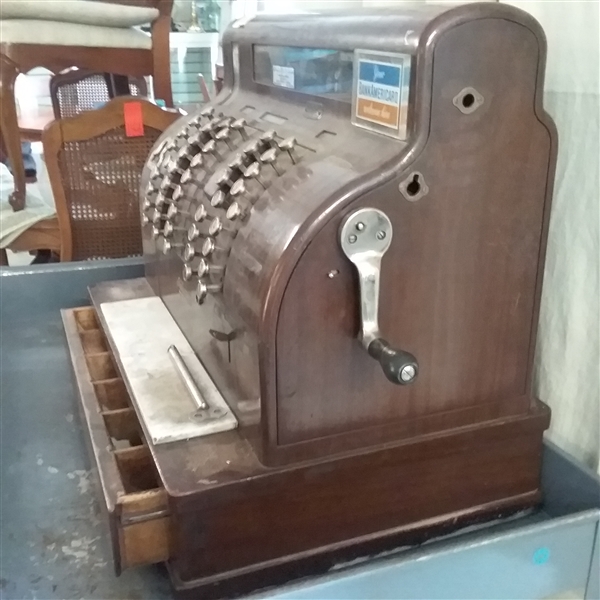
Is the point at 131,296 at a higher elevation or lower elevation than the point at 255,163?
lower

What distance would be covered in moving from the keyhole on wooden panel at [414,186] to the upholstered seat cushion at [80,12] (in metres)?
1.41

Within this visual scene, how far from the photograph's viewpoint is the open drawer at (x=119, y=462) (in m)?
0.82

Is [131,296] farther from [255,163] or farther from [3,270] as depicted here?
[255,163]

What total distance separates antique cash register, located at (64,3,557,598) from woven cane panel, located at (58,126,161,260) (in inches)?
29.6

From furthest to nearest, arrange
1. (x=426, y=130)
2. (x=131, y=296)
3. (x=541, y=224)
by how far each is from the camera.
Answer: (x=131, y=296) → (x=541, y=224) → (x=426, y=130)

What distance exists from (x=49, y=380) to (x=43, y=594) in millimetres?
572

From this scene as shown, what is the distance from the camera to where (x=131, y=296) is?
1.37 meters

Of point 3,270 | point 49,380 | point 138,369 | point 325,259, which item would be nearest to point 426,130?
point 325,259

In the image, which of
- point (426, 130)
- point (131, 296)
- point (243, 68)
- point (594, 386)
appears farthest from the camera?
point (131, 296)

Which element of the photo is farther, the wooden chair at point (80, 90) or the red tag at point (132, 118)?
the wooden chair at point (80, 90)

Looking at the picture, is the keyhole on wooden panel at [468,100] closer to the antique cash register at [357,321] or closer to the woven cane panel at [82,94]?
the antique cash register at [357,321]

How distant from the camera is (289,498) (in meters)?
0.84

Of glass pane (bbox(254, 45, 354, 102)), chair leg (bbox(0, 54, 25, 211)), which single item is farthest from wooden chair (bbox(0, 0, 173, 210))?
glass pane (bbox(254, 45, 354, 102))

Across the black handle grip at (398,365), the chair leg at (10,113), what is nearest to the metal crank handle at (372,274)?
the black handle grip at (398,365)
